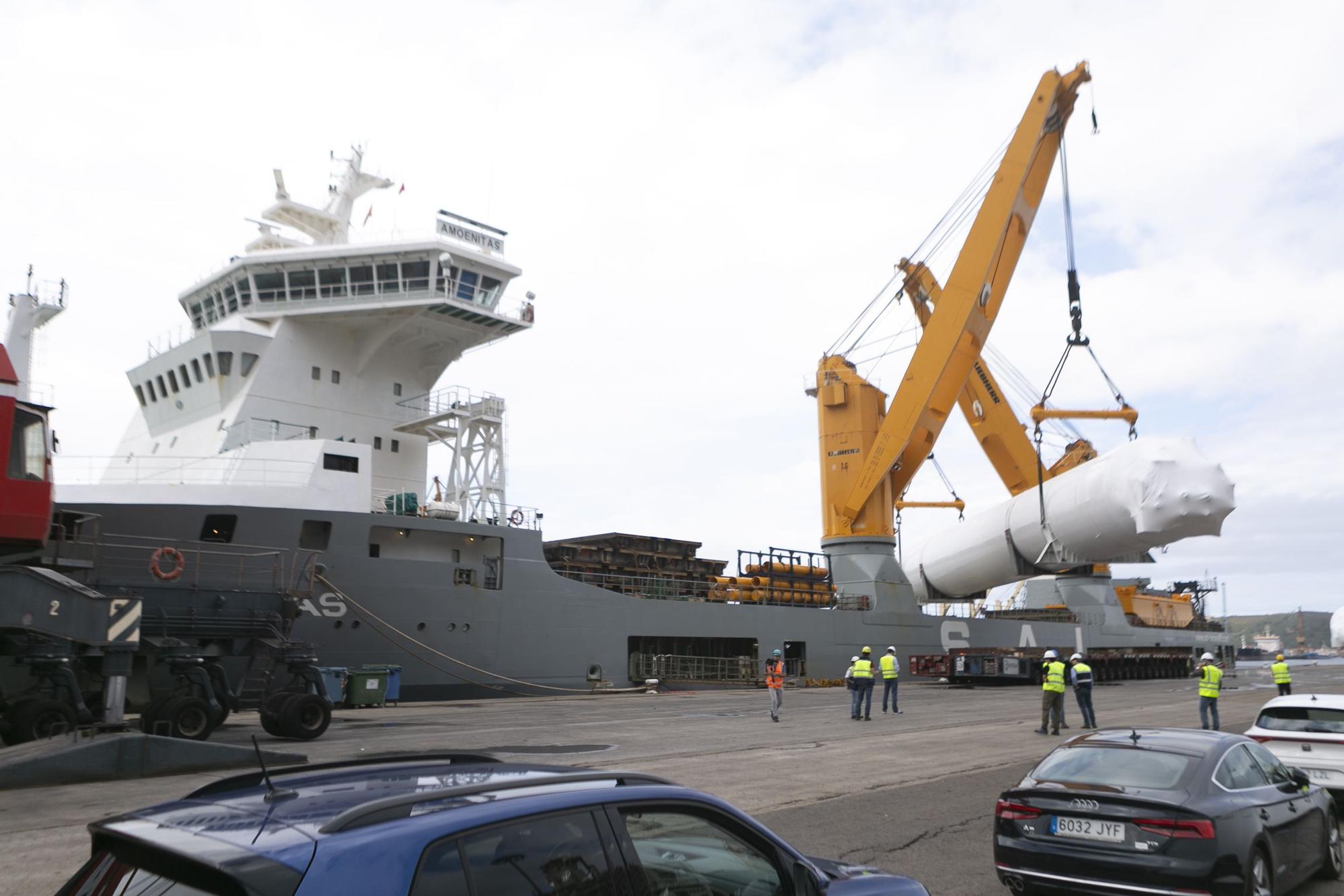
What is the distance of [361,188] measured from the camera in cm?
2991

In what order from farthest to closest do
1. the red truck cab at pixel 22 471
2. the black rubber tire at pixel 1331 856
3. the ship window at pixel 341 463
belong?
the ship window at pixel 341 463, the red truck cab at pixel 22 471, the black rubber tire at pixel 1331 856

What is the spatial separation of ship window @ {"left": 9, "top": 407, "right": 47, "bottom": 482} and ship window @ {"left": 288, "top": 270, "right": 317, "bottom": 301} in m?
13.2

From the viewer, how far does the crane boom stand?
32.2 meters

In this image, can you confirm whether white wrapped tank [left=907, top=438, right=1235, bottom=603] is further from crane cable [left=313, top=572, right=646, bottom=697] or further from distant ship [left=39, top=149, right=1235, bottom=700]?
crane cable [left=313, top=572, right=646, bottom=697]

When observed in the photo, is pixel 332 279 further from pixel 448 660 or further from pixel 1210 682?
pixel 1210 682

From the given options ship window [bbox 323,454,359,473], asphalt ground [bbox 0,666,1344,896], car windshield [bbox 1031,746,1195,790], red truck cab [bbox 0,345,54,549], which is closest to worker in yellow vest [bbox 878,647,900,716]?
asphalt ground [bbox 0,666,1344,896]

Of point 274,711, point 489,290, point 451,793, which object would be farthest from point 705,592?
point 451,793

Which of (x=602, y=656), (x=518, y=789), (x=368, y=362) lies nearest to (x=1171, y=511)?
(x=602, y=656)

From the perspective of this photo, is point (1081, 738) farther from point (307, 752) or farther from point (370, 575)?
point (370, 575)

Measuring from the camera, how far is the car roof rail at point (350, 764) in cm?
298

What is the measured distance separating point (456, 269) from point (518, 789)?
2483cm

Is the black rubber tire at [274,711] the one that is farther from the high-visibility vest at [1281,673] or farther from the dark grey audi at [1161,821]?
the high-visibility vest at [1281,673]

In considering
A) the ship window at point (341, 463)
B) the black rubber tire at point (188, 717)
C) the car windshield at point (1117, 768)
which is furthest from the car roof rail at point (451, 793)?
the ship window at point (341, 463)

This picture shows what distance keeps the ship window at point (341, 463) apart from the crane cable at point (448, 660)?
99.6 inches
